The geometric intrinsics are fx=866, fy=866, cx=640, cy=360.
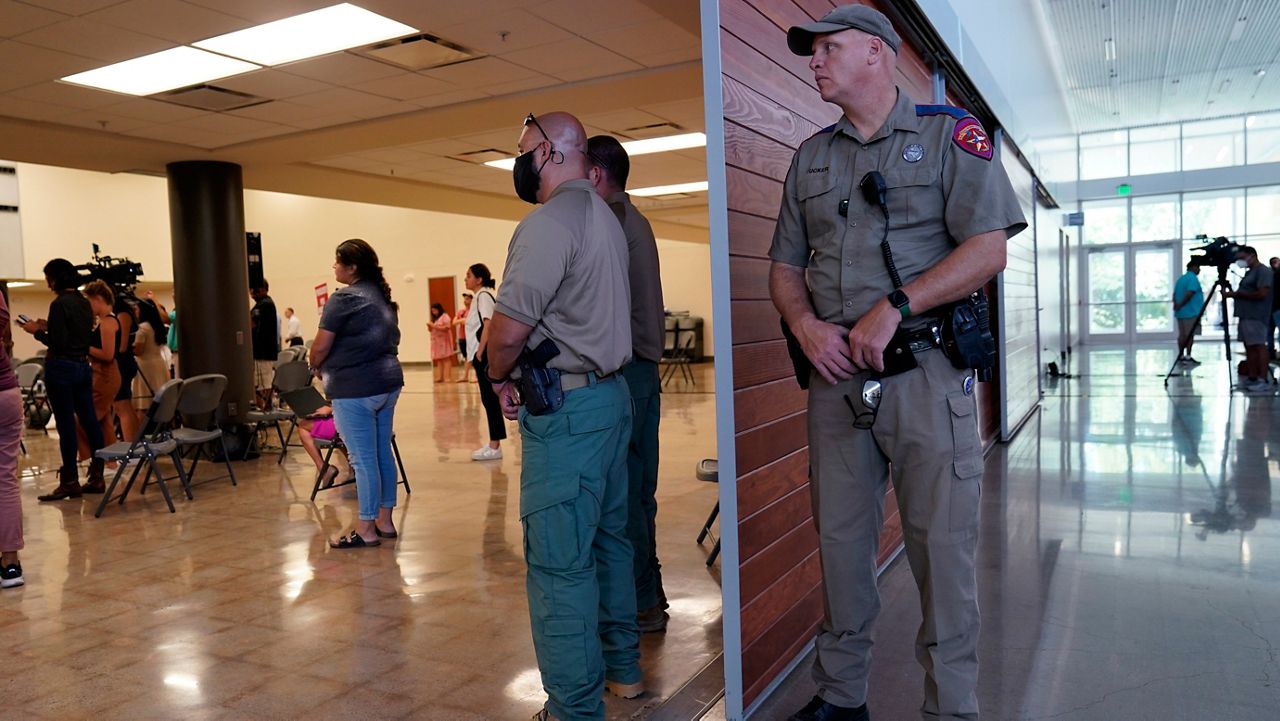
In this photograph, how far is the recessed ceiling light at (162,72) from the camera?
210 inches

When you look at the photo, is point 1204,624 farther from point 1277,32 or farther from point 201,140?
point 1277,32

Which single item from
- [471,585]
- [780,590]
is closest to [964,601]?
[780,590]

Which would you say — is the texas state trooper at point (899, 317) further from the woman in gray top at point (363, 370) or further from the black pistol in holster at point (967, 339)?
the woman in gray top at point (363, 370)

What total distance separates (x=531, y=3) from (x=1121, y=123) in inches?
760

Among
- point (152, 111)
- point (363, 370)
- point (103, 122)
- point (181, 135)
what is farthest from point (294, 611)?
point (181, 135)

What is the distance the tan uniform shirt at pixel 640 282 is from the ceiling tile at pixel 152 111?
4.71 m

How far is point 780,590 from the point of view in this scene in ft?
8.84

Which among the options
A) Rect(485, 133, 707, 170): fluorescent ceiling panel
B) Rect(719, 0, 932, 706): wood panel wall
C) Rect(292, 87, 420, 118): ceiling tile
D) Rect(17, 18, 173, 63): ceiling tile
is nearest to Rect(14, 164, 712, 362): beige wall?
Rect(485, 133, 707, 170): fluorescent ceiling panel

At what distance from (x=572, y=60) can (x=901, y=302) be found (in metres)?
4.41

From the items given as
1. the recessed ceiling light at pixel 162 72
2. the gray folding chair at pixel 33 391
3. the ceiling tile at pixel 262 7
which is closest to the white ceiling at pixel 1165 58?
the ceiling tile at pixel 262 7

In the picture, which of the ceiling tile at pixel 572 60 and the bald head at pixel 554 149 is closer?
the bald head at pixel 554 149

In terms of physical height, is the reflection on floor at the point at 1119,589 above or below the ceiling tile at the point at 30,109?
below

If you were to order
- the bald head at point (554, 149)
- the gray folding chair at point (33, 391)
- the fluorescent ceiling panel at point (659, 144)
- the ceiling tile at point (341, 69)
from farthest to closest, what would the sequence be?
→ the gray folding chair at point (33, 391) → the fluorescent ceiling panel at point (659, 144) → the ceiling tile at point (341, 69) → the bald head at point (554, 149)

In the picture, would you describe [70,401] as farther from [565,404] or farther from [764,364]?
[764,364]
